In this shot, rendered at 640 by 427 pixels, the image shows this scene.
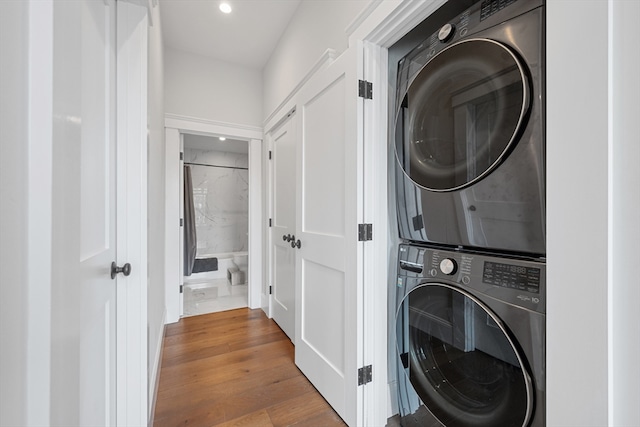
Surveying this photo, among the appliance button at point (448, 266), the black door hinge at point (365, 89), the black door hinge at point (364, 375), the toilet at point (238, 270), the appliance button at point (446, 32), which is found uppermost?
the appliance button at point (446, 32)

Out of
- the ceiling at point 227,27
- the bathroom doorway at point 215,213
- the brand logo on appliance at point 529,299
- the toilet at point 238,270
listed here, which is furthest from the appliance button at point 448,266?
the toilet at point 238,270

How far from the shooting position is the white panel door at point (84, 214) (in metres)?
0.40

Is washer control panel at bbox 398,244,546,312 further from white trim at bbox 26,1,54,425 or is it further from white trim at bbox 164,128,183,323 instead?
white trim at bbox 164,128,183,323

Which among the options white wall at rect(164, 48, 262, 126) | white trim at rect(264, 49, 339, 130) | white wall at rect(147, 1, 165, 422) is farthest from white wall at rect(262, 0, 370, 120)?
white wall at rect(147, 1, 165, 422)

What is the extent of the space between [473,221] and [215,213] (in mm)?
4865

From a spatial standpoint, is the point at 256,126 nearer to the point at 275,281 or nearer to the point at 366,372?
the point at 275,281

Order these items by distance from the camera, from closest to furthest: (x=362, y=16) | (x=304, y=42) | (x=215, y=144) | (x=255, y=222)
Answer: (x=362, y=16) < (x=304, y=42) < (x=255, y=222) < (x=215, y=144)

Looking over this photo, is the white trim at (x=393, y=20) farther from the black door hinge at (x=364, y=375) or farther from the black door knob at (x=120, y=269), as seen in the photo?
the black door hinge at (x=364, y=375)

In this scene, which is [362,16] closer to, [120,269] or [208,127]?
[120,269]

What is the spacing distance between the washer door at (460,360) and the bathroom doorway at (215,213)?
3.15m

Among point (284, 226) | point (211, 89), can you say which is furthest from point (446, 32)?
point (211, 89)

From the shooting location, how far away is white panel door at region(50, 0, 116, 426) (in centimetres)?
40

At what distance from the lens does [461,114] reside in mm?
1024

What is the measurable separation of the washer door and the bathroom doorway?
124 inches
